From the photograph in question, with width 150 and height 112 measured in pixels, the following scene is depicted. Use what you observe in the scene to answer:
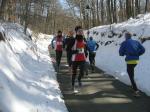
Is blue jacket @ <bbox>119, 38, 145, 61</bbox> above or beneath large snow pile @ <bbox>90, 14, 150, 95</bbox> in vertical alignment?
above

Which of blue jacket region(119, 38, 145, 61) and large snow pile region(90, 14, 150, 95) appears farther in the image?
large snow pile region(90, 14, 150, 95)

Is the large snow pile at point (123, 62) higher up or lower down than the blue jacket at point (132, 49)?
lower down

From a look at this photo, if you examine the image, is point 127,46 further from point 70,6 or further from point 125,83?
point 70,6

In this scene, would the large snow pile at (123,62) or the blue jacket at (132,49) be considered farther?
the large snow pile at (123,62)

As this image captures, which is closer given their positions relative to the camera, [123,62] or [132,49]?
[132,49]

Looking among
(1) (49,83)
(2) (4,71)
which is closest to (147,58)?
(1) (49,83)

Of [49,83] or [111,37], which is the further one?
[111,37]

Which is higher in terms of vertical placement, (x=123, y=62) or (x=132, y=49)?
(x=132, y=49)

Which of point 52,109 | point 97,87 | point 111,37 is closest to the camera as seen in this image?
point 52,109

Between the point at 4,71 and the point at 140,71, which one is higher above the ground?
the point at 4,71

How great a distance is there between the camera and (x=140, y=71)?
1538 centimetres

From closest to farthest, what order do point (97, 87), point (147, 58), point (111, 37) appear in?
point (97, 87)
point (147, 58)
point (111, 37)

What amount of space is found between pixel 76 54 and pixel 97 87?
1590mm

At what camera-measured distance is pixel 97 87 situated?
13453 mm
